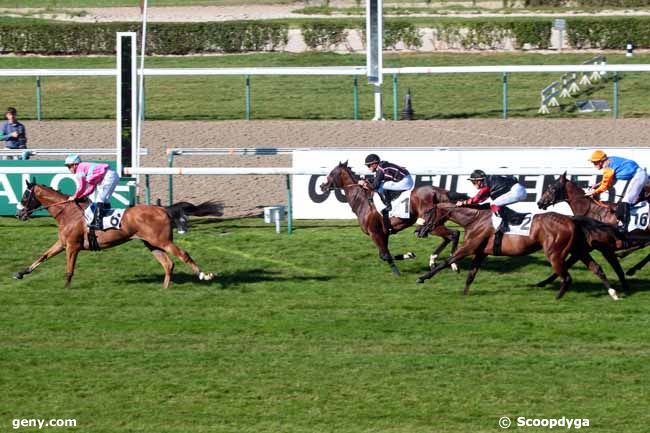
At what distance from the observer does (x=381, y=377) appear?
966cm

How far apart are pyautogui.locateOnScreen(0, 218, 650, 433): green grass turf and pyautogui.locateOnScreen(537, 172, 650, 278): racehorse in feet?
2.20

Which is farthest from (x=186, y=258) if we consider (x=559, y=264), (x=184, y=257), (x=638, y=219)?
(x=638, y=219)

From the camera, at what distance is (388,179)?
44.9ft

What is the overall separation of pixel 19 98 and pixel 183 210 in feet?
43.1

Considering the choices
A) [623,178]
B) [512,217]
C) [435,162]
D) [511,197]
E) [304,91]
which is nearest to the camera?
[512,217]

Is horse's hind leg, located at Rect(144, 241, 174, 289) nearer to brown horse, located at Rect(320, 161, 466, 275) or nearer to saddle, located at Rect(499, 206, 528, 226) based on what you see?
brown horse, located at Rect(320, 161, 466, 275)

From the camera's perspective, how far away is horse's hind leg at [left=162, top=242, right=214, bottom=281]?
12.5 metres

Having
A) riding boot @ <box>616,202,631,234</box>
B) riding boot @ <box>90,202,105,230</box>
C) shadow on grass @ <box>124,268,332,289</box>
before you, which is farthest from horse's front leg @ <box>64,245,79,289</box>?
riding boot @ <box>616,202,631,234</box>

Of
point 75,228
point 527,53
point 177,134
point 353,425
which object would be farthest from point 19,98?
point 353,425

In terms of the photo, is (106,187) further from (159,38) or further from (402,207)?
(159,38)

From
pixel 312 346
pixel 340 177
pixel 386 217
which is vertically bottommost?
pixel 312 346

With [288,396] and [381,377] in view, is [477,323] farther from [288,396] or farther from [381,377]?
[288,396]

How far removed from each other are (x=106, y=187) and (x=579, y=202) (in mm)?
4867

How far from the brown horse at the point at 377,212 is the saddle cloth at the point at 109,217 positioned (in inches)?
97.9
